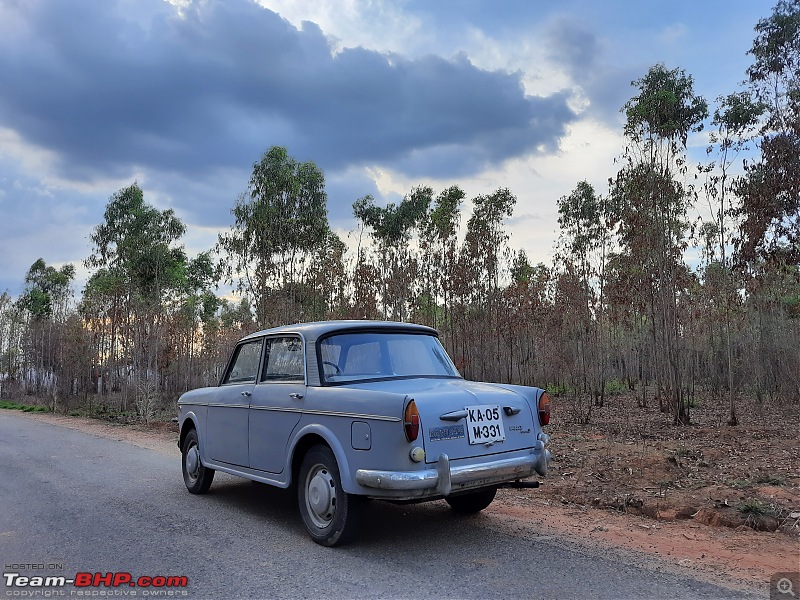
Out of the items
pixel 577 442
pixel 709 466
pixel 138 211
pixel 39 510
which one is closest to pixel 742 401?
pixel 577 442

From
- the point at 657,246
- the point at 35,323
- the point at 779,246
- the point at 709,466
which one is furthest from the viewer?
the point at 35,323

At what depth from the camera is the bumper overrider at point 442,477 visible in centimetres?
432

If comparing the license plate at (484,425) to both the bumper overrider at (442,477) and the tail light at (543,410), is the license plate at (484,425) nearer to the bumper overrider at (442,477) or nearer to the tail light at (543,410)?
the bumper overrider at (442,477)

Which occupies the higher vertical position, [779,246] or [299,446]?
[779,246]

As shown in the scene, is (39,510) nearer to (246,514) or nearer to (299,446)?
(246,514)

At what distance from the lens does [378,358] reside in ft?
18.2

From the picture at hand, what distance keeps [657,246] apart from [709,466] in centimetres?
825

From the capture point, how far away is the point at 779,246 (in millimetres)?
12984

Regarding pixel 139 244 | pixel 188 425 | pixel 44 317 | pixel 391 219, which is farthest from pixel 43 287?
pixel 188 425

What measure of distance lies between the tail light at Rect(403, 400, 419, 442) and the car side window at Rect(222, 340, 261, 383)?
2439 millimetres

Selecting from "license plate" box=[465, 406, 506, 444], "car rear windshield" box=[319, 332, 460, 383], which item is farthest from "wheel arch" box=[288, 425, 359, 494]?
"license plate" box=[465, 406, 506, 444]

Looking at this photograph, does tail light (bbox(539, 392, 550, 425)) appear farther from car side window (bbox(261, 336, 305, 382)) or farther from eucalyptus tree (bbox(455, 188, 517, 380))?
eucalyptus tree (bbox(455, 188, 517, 380))

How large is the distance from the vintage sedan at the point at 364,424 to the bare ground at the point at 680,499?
3.32ft

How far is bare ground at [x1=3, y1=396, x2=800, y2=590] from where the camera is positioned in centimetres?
477
